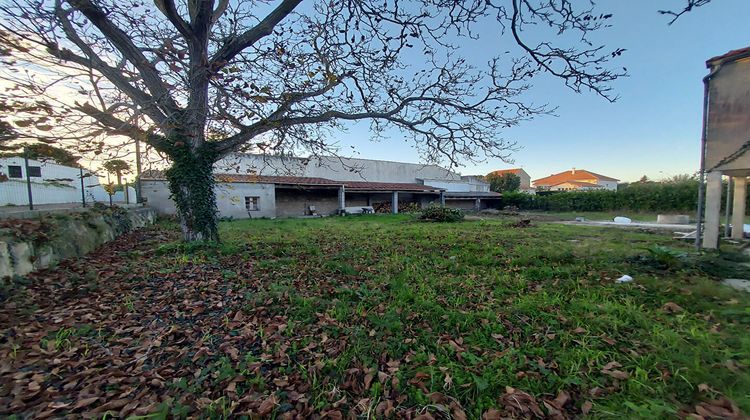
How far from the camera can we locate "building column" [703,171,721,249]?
6.19 meters

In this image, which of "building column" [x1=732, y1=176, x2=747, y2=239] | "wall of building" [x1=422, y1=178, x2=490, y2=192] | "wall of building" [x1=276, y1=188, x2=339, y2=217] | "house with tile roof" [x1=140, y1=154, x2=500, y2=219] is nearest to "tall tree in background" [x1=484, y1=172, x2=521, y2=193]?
"wall of building" [x1=422, y1=178, x2=490, y2=192]

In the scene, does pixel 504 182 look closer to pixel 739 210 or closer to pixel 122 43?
pixel 739 210

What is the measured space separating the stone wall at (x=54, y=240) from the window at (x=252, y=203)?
1007 cm

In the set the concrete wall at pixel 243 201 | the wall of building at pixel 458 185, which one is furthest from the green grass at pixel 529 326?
the wall of building at pixel 458 185

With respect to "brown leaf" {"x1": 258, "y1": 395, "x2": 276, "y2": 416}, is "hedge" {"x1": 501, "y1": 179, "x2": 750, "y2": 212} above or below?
above

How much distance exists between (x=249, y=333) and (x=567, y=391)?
276 centimetres

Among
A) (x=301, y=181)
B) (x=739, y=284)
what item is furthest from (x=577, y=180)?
(x=739, y=284)

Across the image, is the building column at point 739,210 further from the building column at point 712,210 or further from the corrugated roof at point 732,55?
the corrugated roof at point 732,55

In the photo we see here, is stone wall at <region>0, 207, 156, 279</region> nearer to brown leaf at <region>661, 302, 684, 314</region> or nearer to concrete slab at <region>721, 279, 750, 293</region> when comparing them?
brown leaf at <region>661, 302, 684, 314</region>

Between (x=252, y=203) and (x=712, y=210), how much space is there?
19.9 m

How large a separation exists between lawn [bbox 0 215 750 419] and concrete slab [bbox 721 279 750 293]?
0.28m

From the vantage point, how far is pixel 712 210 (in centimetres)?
627

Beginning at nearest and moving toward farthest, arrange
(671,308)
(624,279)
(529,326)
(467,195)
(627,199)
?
1. (529,326)
2. (671,308)
3. (624,279)
4. (627,199)
5. (467,195)

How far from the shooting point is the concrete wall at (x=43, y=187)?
29.4 feet
